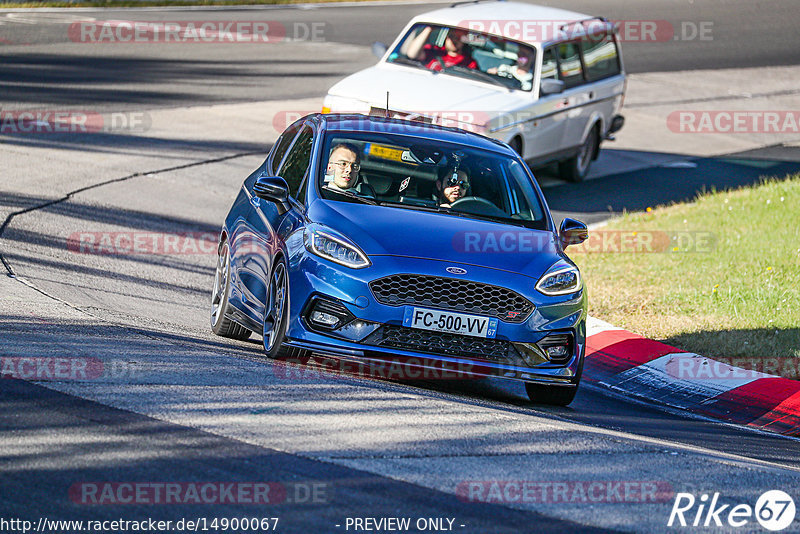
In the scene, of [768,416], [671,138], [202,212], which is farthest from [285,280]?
[671,138]

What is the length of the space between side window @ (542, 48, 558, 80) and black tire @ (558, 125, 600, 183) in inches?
59.5

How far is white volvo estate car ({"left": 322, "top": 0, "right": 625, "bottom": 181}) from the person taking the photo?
559 inches

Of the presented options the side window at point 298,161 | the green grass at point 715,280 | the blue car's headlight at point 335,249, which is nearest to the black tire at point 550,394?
the blue car's headlight at point 335,249

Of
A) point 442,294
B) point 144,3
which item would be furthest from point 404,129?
point 144,3

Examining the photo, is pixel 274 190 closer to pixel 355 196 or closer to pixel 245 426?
pixel 355 196

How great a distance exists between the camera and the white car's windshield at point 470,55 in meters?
15.4

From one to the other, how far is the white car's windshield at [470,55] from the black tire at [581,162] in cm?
198

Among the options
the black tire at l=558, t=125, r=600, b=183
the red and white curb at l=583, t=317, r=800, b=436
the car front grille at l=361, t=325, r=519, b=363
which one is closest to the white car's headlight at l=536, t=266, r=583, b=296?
the car front grille at l=361, t=325, r=519, b=363

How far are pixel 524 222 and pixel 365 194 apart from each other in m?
1.16

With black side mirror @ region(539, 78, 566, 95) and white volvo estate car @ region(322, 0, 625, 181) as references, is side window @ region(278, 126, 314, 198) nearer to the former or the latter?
white volvo estate car @ region(322, 0, 625, 181)

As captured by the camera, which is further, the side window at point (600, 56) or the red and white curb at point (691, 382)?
the side window at point (600, 56)

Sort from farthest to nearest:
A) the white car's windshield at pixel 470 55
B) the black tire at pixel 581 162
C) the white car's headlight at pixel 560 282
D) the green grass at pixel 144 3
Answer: the green grass at pixel 144 3, the black tire at pixel 581 162, the white car's windshield at pixel 470 55, the white car's headlight at pixel 560 282

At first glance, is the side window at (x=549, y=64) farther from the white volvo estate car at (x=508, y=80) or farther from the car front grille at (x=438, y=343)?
the car front grille at (x=438, y=343)

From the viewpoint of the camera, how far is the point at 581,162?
17359 millimetres
